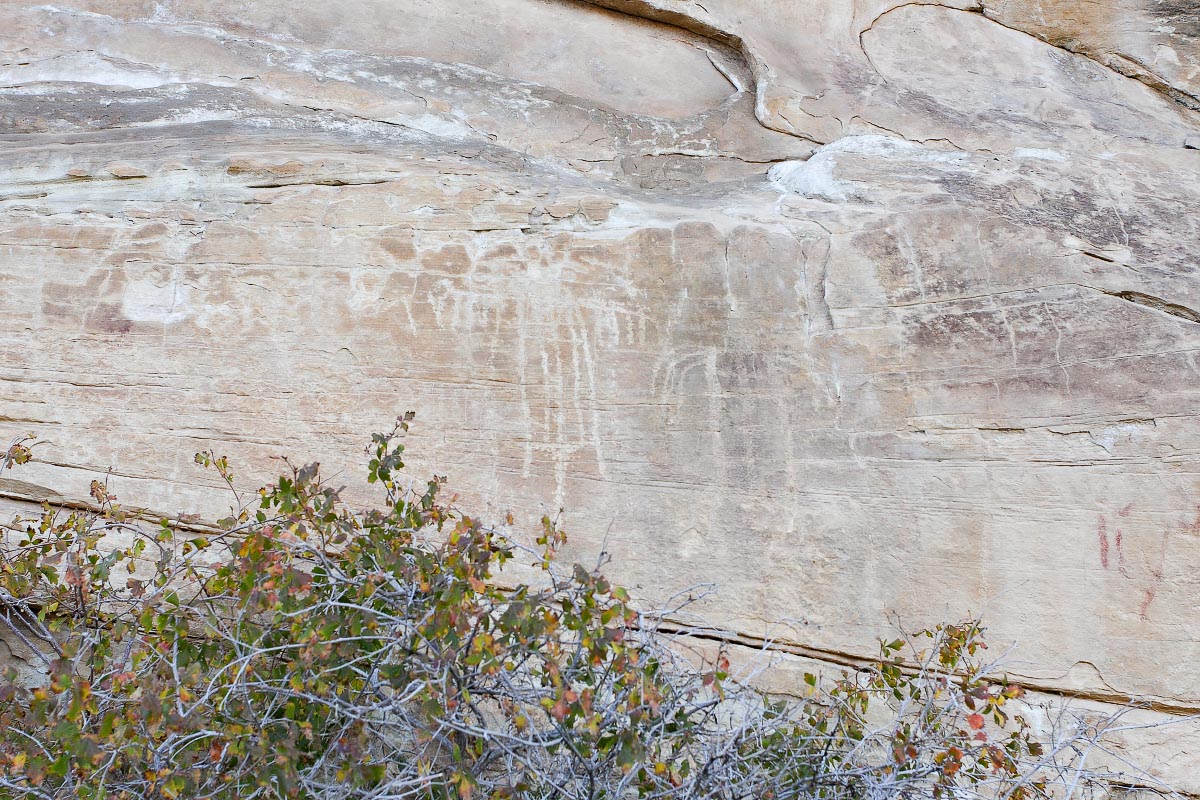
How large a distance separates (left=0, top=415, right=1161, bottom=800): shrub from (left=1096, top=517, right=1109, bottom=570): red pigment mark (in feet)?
2.19

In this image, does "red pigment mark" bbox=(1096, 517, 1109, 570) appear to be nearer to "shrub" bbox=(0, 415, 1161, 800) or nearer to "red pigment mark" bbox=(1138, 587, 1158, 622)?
"red pigment mark" bbox=(1138, 587, 1158, 622)

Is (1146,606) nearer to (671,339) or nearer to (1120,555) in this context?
(1120,555)

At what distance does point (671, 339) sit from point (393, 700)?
1.66 m

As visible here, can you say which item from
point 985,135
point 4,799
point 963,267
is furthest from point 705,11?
point 4,799

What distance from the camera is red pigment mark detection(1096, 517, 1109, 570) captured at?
3.12 meters

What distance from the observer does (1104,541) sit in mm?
3135

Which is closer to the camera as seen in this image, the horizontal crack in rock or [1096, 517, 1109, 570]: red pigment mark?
[1096, 517, 1109, 570]: red pigment mark

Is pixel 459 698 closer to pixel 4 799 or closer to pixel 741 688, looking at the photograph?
pixel 741 688

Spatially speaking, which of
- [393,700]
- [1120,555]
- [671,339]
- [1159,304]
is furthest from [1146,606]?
[393,700]

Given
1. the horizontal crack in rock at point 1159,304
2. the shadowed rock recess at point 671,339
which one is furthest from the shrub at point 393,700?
the horizontal crack in rock at point 1159,304

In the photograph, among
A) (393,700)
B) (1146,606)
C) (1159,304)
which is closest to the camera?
(393,700)

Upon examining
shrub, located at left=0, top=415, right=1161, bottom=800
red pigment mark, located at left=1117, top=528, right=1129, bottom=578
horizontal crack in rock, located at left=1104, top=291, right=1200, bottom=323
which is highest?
horizontal crack in rock, located at left=1104, top=291, right=1200, bottom=323

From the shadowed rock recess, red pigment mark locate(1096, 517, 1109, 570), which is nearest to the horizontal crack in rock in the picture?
the shadowed rock recess

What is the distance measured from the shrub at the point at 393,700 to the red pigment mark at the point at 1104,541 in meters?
0.67
